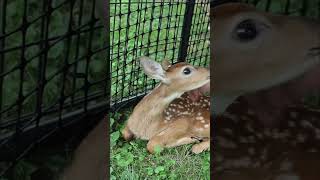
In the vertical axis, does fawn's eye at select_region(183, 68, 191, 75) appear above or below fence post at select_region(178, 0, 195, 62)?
below

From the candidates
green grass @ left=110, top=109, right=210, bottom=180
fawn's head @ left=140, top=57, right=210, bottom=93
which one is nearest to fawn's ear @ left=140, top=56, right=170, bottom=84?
fawn's head @ left=140, top=57, right=210, bottom=93

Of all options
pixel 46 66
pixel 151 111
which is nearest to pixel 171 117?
pixel 151 111

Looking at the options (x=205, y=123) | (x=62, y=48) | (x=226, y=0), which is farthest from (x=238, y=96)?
(x=62, y=48)

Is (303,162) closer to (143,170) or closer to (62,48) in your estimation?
(143,170)

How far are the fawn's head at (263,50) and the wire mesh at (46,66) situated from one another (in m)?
0.27

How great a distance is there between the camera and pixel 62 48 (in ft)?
4.24

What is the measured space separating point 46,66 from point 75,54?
7 centimetres

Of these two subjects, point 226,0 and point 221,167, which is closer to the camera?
point 226,0

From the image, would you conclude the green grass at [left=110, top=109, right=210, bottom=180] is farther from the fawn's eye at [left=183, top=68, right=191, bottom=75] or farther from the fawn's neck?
the fawn's eye at [left=183, top=68, right=191, bottom=75]

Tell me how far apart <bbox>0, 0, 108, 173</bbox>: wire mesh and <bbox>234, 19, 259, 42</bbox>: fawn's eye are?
0.98 ft

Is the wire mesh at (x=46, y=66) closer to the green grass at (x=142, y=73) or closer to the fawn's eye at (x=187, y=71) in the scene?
the green grass at (x=142, y=73)

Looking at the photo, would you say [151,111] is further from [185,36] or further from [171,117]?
[185,36]

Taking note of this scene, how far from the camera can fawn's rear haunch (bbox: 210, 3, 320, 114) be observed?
132 centimetres

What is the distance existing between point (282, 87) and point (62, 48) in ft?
1.63
